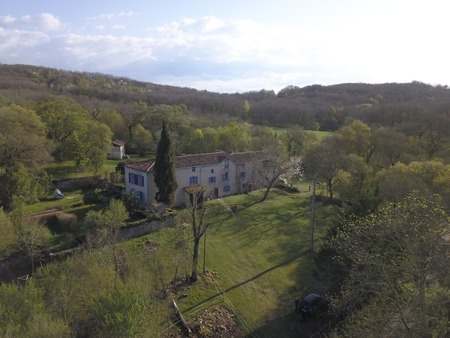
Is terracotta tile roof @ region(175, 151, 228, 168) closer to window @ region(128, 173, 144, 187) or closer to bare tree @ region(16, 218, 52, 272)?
window @ region(128, 173, 144, 187)

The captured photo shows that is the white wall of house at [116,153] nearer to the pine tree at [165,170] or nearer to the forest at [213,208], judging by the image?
the forest at [213,208]

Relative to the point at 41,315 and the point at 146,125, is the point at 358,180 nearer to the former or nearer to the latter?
the point at 41,315

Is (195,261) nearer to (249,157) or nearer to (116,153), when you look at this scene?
(249,157)

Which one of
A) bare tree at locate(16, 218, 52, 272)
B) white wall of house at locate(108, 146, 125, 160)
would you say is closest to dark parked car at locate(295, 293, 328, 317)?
bare tree at locate(16, 218, 52, 272)

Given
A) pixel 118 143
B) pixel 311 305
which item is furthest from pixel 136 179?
pixel 118 143

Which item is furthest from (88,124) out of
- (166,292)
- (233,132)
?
(166,292)

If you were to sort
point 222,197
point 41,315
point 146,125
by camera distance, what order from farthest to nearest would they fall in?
point 146,125, point 222,197, point 41,315
